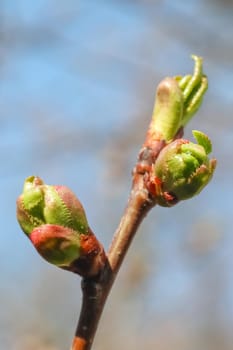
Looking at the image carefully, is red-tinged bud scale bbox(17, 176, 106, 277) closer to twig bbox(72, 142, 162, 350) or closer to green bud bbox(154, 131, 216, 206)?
twig bbox(72, 142, 162, 350)

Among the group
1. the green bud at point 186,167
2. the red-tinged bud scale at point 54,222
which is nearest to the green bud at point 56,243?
the red-tinged bud scale at point 54,222

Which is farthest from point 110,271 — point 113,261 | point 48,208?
point 48,208

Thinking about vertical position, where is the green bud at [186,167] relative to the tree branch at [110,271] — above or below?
above

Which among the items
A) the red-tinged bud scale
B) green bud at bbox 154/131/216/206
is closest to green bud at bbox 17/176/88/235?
the red-tinged bud scale

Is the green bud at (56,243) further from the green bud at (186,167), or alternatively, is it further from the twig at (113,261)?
the green bud at (186,167)

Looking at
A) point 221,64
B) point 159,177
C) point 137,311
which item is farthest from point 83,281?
point 137,311
